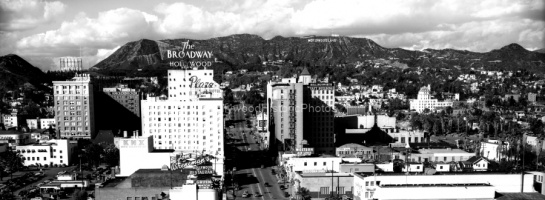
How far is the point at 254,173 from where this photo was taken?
68.4 metres

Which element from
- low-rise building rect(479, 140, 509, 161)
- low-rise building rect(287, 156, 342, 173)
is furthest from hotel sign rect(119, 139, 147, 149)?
low-rise building rect(479, 140, 509, 161)

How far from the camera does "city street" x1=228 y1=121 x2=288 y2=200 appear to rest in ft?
187

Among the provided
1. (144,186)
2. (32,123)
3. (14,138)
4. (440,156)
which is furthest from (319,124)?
(32,123)

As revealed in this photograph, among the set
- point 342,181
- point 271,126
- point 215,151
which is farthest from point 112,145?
point 342,181

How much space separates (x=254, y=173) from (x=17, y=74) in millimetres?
136556

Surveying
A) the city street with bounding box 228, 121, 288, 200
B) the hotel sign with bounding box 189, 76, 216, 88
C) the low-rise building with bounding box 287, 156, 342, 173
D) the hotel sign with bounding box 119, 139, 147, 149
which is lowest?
the city street with bounding box 228, 121, 288, 200

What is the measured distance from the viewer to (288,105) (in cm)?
7550

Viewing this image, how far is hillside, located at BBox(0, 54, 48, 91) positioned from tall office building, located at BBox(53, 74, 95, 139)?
258 feet

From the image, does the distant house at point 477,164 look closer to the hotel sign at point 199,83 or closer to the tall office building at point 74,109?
the hotel sign at point 199,83

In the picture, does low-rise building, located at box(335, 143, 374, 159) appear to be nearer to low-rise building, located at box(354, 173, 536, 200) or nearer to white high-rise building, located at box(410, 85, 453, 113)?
low-rise building, located at box(354, 173, 536, 200)

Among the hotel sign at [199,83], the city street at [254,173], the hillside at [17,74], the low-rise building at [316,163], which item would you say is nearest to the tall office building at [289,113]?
the city street at [254,173]

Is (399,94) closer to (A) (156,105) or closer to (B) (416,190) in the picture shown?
(A) (156,105)

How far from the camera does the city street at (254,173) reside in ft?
187

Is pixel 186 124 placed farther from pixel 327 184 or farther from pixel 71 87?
pixel 71 87
